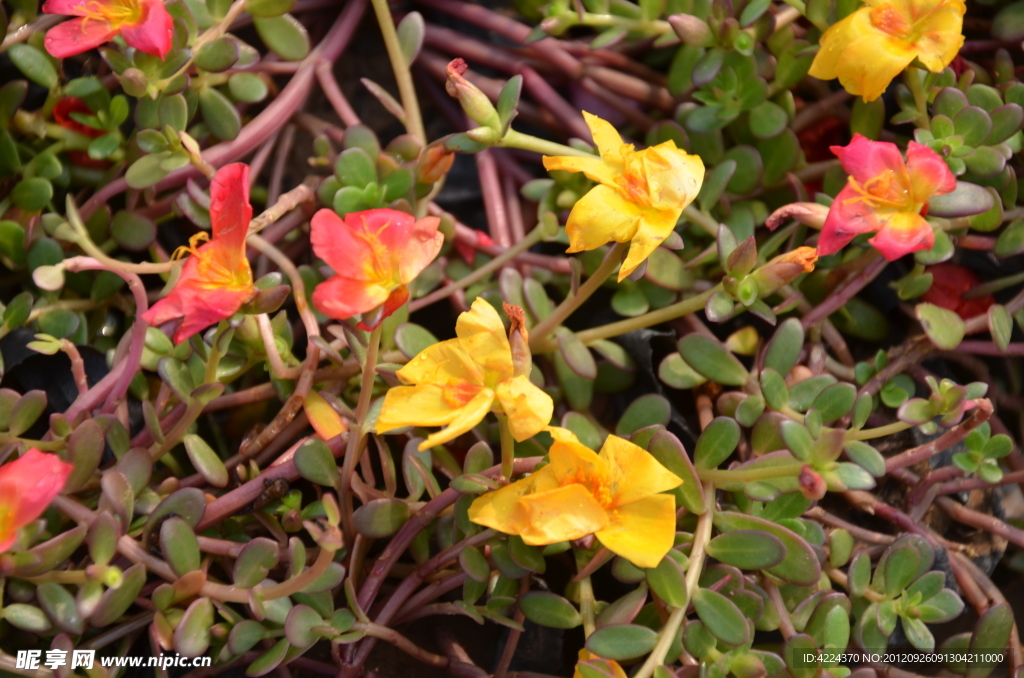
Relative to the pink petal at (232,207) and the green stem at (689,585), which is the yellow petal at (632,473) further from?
the pink petal at (232,207)

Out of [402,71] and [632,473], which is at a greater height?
[402,71]

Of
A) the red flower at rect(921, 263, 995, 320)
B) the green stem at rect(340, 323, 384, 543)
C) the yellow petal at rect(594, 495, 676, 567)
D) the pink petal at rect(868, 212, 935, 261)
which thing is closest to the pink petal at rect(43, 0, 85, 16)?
the green stem at rect(340, 323, 384, 543)

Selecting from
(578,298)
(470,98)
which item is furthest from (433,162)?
(578,298)

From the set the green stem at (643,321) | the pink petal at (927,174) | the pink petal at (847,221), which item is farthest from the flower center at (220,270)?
the pink petal at (927,174)

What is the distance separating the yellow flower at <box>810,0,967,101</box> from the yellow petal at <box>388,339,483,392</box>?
2.14 ft

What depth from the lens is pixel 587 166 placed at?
3.24 feet

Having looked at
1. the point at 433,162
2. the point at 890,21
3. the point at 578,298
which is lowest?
the point at 578,298

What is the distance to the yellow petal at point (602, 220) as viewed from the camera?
95 cm

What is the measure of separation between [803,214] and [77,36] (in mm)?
986

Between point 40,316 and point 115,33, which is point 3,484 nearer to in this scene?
point 40,316

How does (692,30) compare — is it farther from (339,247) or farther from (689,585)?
(689,585)

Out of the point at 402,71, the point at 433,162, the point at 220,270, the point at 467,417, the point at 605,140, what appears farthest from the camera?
the point at 402,71

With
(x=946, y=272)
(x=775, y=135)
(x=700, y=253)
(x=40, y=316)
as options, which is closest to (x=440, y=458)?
(x=700, y=253)

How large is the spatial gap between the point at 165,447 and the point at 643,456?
61cm
